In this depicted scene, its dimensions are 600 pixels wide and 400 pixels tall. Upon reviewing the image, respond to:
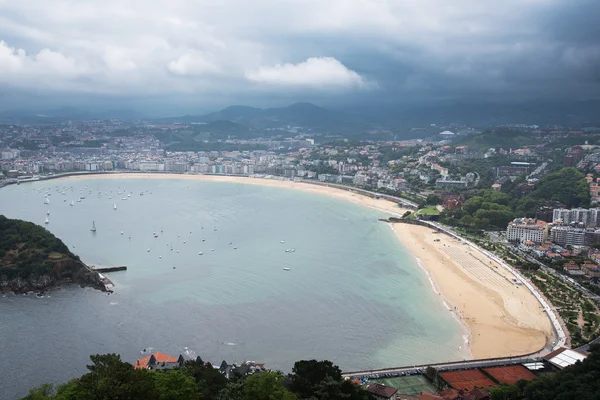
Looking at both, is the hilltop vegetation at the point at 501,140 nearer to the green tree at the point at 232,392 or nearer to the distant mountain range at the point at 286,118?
the distant mountain range at the point at 286,118

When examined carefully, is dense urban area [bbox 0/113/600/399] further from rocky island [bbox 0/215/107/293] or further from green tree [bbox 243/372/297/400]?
rocky island [bbox 0/215/107/293]

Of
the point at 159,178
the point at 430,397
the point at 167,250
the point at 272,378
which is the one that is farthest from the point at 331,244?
the point at 159,178

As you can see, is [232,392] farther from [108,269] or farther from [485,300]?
[108,269]

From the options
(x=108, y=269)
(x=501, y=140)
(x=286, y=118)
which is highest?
(x=286, y=118)

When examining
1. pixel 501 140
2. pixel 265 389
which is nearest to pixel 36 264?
pixel 265 389

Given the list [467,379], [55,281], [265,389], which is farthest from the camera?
[55,281]

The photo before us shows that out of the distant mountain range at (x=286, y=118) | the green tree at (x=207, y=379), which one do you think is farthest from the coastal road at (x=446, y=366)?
the distant mountain range at (x=286, y=118)

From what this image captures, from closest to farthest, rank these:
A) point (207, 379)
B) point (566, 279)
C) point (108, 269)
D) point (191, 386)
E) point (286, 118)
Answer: point (191, 386), point (207, 379), point (566, 279), point (108, 269), point (286, 118)
